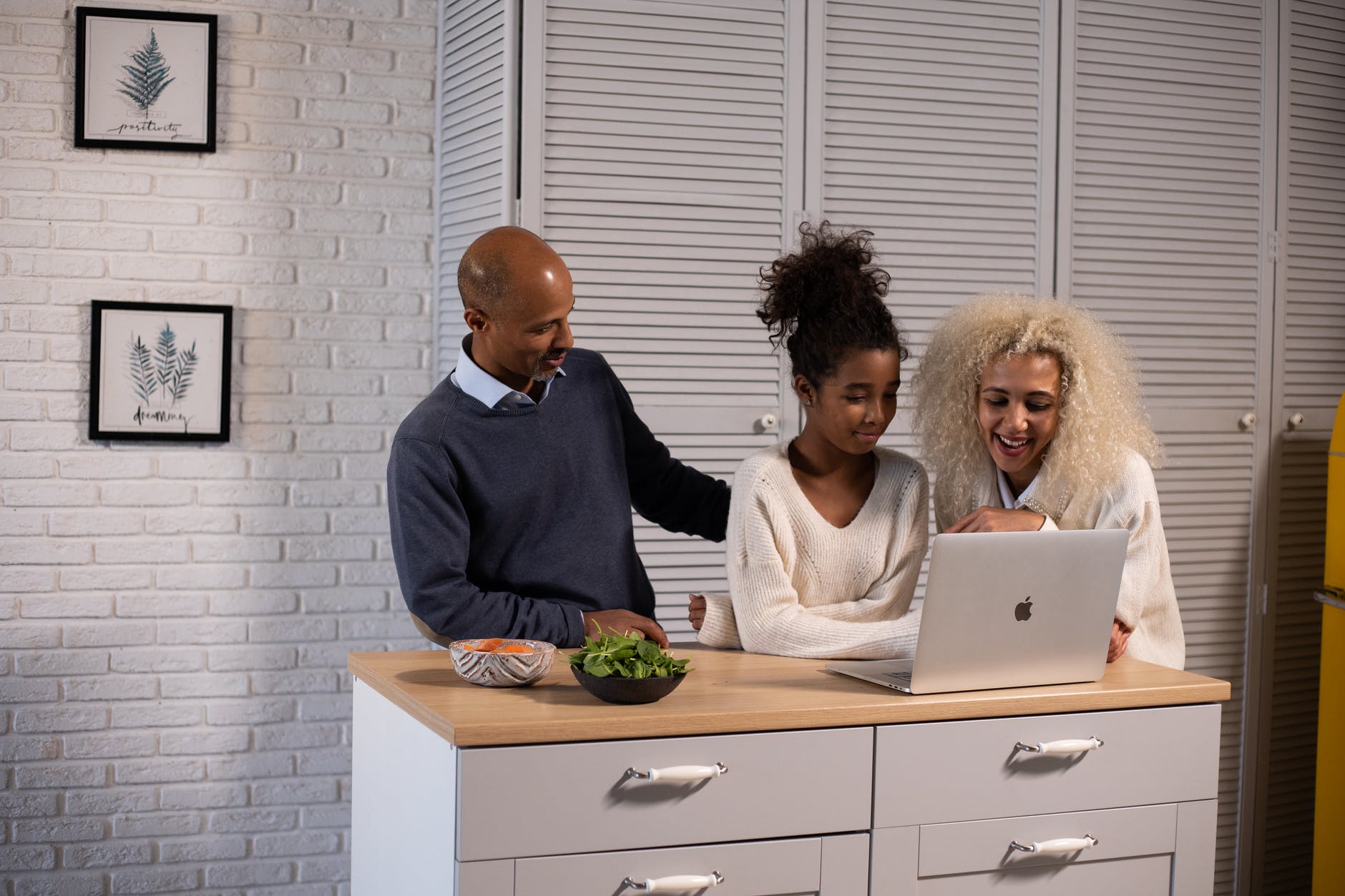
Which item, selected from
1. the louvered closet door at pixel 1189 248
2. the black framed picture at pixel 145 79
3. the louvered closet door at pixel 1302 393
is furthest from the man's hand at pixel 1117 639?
the black framed picture at pixel 145 79

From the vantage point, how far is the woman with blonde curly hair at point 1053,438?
6.21 feet

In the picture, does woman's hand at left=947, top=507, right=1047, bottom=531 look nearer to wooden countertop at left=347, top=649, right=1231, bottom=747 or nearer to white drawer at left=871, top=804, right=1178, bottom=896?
wooden countertop at left=347, top=649, right=1231, bottom=747

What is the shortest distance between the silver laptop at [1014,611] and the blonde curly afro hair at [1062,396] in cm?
25

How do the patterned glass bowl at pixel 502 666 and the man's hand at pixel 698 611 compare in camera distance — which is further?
the man's hand at pixel 698 611

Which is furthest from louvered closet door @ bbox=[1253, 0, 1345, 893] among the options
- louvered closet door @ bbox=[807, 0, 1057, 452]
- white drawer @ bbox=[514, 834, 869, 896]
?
white drawer @ bbox=[514, 834, 869, 896]

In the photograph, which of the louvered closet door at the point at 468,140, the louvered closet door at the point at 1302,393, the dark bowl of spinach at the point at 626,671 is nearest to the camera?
the dark bowl of spinach at the point at 626,671

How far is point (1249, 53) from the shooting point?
11.3 ft

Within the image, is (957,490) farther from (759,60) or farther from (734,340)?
(759,60)

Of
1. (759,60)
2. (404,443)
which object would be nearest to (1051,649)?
(404,443)

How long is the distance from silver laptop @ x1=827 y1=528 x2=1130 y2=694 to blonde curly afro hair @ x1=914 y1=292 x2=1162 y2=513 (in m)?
0.25

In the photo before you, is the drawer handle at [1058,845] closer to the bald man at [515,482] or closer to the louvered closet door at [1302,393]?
the bald man at [515,482]

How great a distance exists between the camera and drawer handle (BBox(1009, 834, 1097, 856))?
168 centimetres

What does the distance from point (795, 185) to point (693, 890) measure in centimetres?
202

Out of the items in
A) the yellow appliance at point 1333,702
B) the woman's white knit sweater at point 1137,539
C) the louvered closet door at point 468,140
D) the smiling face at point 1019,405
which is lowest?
the yellow appliance at point 1333,702
